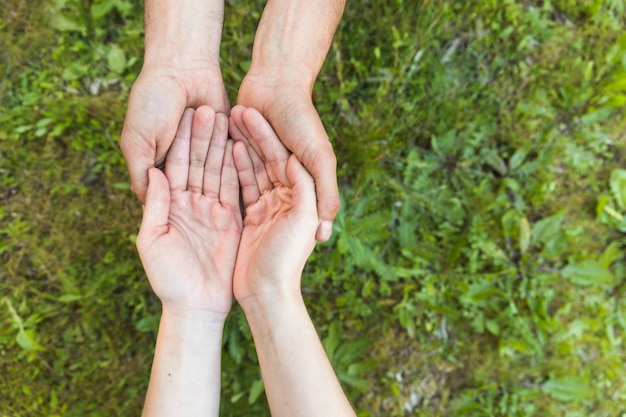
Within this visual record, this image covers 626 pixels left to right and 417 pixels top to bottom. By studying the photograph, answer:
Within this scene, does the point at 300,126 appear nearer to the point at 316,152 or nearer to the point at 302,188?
the point at 316,152

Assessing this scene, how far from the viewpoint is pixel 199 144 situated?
91.8 inches

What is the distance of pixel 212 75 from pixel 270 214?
32.9 inches

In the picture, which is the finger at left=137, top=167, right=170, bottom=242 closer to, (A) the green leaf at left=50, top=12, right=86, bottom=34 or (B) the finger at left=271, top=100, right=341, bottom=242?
(B) the finger at left=271, top=100, right=341, bottom=242

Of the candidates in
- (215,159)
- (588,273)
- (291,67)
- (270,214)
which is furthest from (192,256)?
(588,273)

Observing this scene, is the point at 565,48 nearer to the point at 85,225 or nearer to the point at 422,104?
the point at 422,104

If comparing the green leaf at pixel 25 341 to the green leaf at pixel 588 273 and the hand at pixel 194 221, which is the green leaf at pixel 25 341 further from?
the green leaf at pixel 588 273

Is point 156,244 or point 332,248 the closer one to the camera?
point 156,244

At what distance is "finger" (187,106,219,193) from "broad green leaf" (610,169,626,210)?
275cm

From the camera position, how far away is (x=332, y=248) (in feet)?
9.66

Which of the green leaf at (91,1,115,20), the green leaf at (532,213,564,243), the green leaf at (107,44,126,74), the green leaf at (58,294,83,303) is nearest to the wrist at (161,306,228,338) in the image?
the green leaf at (58,294,83,303)

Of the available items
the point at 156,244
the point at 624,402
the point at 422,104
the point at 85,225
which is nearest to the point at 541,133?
the point at 422,104

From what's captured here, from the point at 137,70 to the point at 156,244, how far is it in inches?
61.8

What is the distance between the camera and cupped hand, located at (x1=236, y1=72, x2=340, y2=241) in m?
2.06

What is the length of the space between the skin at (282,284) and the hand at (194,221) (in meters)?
0.09
